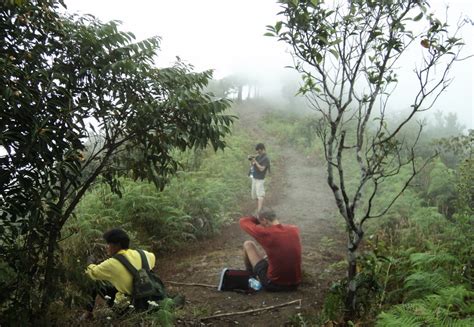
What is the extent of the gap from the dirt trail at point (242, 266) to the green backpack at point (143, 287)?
Result: 50 centimetres

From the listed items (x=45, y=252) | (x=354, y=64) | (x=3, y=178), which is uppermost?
(x=354, y=64)

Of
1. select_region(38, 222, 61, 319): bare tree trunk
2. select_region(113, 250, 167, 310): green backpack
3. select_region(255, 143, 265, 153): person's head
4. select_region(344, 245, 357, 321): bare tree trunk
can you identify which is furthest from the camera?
select_region(255, 143, 265, 153): person's head

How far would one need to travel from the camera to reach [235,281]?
6.21 m

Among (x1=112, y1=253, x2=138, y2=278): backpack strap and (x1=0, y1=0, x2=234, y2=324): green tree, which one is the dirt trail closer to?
(x1=112, y1=253, x2=138, y2=278): backpack strap

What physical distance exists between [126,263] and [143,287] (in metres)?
0.35

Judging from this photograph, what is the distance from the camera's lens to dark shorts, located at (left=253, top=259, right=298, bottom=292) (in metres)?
6.12

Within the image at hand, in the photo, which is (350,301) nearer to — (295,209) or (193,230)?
(193,230)

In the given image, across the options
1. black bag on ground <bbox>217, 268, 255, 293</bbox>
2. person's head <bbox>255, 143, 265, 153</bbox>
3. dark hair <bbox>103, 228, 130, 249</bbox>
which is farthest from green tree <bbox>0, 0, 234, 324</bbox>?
person's head <bbox>255, 143, 265, 153</bbox>

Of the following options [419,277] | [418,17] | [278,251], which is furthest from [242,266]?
[418,17]

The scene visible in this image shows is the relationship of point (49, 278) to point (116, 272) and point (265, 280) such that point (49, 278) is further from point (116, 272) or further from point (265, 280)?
point (265, 280)

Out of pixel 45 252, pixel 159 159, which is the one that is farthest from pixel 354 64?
pixel 45 252

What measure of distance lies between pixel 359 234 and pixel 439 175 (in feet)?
27.1

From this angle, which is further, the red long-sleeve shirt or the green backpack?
the red long-sleeve shirt

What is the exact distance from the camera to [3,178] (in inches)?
109
